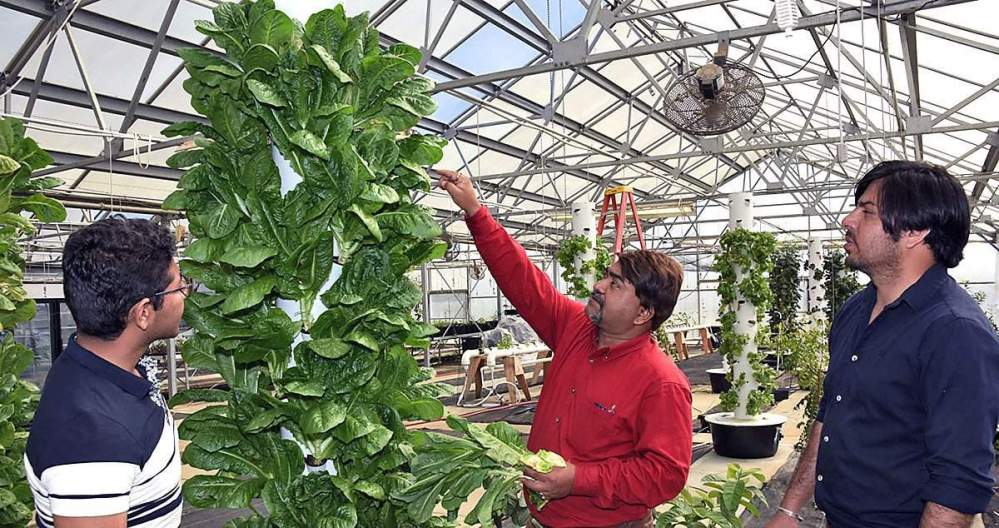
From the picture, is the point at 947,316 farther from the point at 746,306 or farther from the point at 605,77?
the point at 605,77

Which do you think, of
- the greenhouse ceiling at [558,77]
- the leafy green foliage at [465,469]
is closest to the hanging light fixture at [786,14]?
the greenhouse ceiling at [558,77]

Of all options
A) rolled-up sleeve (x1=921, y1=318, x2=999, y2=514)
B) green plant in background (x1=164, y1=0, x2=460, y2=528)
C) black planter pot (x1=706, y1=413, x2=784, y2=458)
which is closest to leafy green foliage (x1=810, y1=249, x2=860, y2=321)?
black planter pot (x1=706, y1=413, x2=784, y2=458)

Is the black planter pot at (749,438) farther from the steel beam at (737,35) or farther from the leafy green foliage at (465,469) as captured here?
the leafy green foliage at (465,469)

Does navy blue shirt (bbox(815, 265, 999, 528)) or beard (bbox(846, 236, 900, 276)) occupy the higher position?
beard (bbox(846, 236, 900, 276))

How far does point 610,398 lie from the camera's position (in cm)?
206

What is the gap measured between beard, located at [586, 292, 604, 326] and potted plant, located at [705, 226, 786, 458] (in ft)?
16.4

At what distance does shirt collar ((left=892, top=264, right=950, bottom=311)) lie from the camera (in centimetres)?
171

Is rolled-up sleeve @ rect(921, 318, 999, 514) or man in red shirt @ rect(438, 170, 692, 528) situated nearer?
rolled-up sleeve @ rect(921, 318, 999, 514)

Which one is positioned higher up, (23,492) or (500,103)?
(500,103)

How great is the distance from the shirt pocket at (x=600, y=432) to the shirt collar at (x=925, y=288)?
2.47ft

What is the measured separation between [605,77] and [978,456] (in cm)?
1115

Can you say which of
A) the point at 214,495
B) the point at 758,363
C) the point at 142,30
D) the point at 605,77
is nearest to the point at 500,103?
the point at 605,77

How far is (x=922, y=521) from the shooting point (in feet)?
5.15

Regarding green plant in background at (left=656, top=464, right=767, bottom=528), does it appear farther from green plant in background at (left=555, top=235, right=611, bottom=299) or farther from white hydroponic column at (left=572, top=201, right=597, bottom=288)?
white hydroponic column at (left=572, top=201, right=597, bottom=288)
